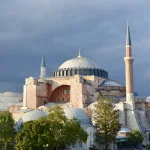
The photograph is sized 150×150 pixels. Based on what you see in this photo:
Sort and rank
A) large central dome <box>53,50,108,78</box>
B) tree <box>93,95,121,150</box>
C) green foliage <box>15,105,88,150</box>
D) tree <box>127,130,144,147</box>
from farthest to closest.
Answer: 1. large central dome <box>53,50,108,78</box>
2. tree <box>127,130,144,147</box>
3. tree <box>93,95,121,150</box>
4. green foliage <box>15,105,88,150</box>

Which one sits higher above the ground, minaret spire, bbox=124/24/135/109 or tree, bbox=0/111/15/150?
minaret spire, bbox=124/24/135/109

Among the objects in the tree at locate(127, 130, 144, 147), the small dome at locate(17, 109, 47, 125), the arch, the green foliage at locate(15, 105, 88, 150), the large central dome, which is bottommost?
the tree at locate(127, 130, 144, 147)

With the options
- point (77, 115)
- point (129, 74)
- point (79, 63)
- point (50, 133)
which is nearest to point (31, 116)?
point (77, 115)

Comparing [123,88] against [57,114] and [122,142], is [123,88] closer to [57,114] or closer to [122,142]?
[122,142]

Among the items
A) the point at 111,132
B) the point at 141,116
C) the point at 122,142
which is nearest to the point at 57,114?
the point at 111,132

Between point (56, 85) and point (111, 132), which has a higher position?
point (56, 85)

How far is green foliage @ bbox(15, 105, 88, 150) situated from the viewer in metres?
26.0

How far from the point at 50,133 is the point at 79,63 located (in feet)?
94.2

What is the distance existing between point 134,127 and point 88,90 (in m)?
7.67

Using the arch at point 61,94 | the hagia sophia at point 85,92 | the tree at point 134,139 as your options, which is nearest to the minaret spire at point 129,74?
the hagia sophia at point 85,92

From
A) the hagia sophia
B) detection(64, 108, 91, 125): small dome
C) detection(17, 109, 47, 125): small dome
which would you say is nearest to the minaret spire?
the hagia sophia

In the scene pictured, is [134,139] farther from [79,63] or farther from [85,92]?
[79,63]

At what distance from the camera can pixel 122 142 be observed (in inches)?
1608

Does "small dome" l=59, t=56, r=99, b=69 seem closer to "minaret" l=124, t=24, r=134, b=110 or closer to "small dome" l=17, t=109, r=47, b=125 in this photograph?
"minaret" l=124, t=24, r=134, b=110
